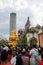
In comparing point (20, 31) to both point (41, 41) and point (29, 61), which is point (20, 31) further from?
point (29, 61)

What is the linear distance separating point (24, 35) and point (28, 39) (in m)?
6.23

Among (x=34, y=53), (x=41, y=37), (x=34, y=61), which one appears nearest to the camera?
(x=34, y=61)

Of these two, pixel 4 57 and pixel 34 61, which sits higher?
pixel 4 57

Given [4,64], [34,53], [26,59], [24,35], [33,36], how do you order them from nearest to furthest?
[4,64]
[26,59]
[34,53]
[33,36]
[24,35]

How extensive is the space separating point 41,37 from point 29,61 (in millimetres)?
59934

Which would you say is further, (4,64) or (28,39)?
(28,39)

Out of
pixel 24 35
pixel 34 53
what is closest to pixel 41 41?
pixel 24 35

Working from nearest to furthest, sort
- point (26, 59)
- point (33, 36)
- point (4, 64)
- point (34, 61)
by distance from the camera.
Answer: point (4, 64) < point (26, 59) < point (34, 61) < point (33, 36)

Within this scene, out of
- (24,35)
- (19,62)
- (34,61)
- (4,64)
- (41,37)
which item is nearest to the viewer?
(4,64)

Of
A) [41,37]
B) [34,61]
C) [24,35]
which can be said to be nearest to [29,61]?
[34,61]

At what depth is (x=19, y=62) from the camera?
11.4 m

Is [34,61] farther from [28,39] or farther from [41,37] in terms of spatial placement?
[28,39]

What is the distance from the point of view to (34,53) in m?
16.8

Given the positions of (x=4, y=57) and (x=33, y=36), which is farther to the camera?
(x=33, y=36)
